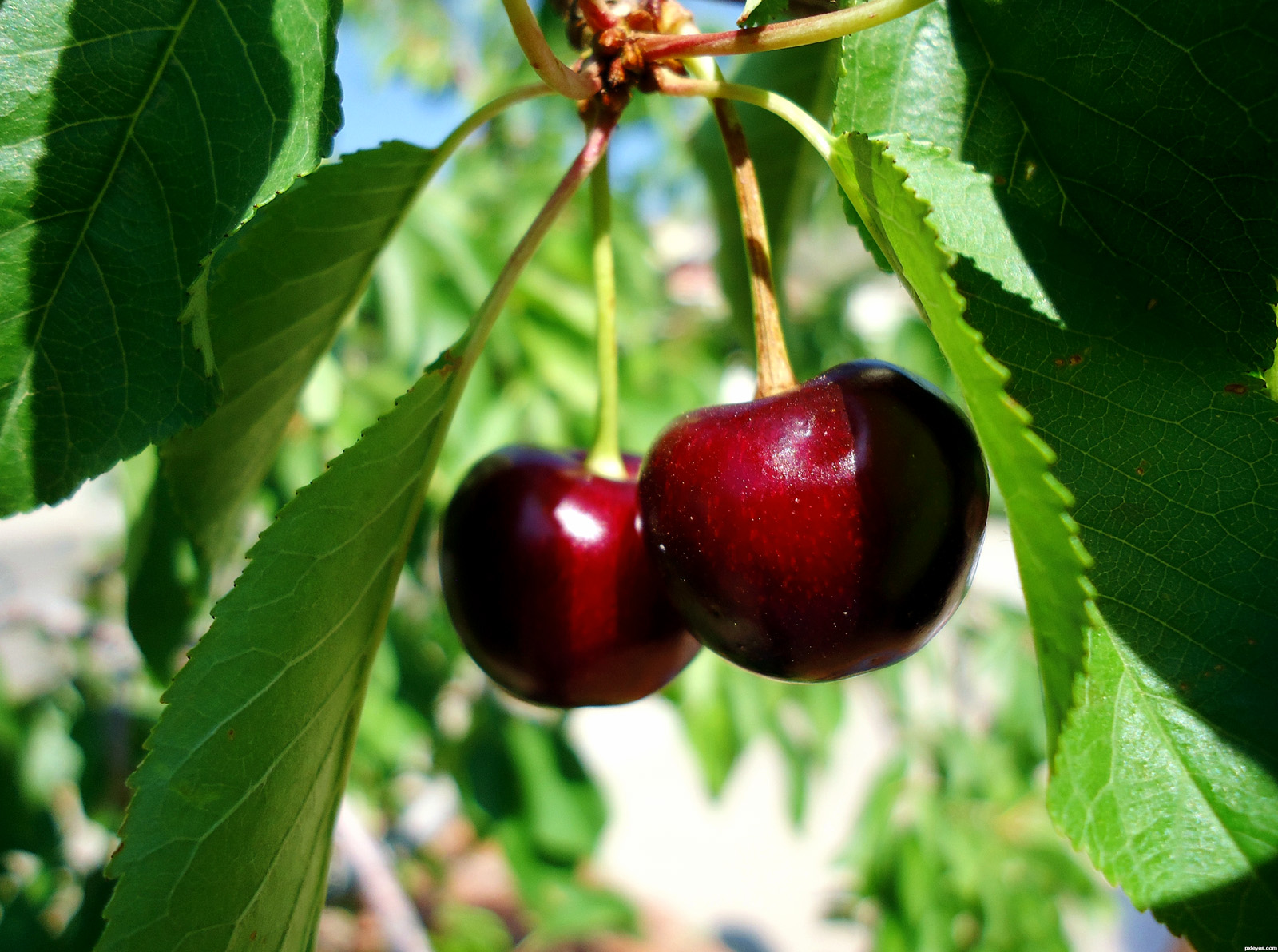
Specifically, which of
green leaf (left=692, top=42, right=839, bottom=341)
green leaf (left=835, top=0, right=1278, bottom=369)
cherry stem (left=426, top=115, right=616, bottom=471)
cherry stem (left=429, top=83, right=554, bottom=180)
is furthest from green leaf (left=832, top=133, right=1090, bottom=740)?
green leaf (left=692, top=42, right=839, bottom=341)

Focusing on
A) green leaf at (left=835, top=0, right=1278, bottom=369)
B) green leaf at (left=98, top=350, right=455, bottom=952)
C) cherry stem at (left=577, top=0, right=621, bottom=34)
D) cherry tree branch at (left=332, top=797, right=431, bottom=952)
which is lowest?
cherry tree branch at (left=332, top=797, right=431, bottom=952)

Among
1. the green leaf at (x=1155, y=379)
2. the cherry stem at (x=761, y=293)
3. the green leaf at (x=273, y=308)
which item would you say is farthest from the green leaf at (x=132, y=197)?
the green leaf at (x=1155, y=379)

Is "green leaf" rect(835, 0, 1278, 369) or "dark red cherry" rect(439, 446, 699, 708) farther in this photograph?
"dark red cherry" rect(439, 446, 699, 708)

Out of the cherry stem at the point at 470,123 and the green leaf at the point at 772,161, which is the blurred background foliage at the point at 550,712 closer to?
the green leaf at the point at 772,161

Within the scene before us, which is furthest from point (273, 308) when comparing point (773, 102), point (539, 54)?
point (773, 102)

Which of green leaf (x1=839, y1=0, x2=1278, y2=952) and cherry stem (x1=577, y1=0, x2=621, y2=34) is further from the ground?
cherry stem (x1=577, y1=0, x2=621, y2=34)

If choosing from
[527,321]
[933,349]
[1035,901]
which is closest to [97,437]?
[527,321]

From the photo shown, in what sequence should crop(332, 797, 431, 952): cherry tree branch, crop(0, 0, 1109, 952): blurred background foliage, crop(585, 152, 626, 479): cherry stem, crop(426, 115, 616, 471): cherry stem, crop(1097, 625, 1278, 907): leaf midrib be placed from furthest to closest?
1. crop(332, 797, 431, 952): cherry tree branch
2. crop(0, 0, 1109, 952): blurred background foliage
3. crop(585, 152, 626, 479): cherry stem
4. crop(426, 115, 616, 471): cherry stem
5. crop(1097, 625, 1278, 907): leaf midrib

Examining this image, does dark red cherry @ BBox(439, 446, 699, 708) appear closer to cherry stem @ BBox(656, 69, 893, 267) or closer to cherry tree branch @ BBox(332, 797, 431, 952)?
cherry stem @ BBox(656, 69, 893, 267)
